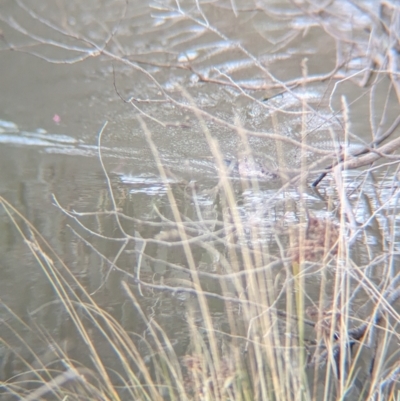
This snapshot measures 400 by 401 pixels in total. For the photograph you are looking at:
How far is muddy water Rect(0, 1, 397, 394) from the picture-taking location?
2.52 meters

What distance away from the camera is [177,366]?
170cm

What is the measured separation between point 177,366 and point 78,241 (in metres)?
1.07

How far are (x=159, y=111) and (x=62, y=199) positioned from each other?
1106mm

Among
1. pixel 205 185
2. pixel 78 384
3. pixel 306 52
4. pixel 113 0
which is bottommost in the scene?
pixel 78 384

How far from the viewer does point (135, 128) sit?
3.66 meters

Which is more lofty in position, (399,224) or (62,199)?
(62,199)

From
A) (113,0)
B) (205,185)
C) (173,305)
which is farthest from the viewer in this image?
(113,0)

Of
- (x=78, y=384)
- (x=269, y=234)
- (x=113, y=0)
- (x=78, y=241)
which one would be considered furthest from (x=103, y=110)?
(x=78, y=384)

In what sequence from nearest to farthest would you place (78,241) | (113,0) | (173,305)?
(173,305)
(78,241)
(113,0)

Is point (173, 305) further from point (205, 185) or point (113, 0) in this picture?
point (113, 0)

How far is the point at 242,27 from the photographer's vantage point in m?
3.65

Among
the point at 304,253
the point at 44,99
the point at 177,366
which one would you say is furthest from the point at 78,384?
the point at 44,99

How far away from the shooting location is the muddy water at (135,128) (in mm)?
2520

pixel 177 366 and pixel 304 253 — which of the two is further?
pixel 177 366
